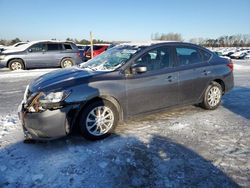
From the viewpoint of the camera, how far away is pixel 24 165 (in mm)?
3330

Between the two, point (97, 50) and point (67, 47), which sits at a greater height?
point (67, 47)

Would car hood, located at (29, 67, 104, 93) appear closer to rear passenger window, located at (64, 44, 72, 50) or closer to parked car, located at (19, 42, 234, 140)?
parked car, located at (19, 42, 234, 140)

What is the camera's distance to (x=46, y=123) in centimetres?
366

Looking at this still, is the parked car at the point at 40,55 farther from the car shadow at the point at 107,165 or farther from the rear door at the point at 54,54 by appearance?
the car shadow at the point at 107,165

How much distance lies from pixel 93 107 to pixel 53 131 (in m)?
0.72

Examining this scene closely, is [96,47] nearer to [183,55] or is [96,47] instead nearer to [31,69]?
[31,69]

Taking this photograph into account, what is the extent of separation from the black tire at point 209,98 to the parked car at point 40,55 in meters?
10.5

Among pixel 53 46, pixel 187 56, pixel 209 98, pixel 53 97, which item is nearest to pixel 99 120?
pixel 53 97

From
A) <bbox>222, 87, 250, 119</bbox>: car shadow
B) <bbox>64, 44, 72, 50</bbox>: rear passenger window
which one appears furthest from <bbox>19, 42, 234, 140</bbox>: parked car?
<bbox>64, 44, 72, 50</bbox>: rear passenger window

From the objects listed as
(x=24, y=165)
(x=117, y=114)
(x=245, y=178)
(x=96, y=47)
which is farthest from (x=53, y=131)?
(x=96, y=47)

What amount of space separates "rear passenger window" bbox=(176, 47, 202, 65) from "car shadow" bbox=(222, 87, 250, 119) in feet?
4.93

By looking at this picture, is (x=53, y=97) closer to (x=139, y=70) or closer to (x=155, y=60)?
(x=139, y=70)

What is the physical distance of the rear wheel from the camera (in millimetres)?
13633

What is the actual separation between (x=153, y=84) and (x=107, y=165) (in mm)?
1882
